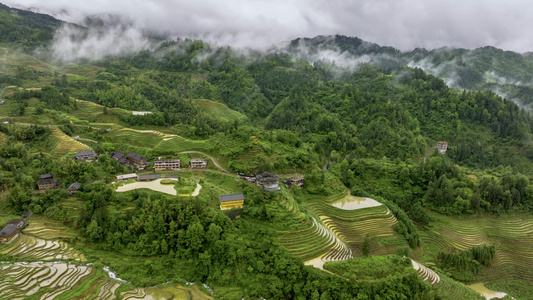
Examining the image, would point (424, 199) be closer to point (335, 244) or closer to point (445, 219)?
point (445, 219)

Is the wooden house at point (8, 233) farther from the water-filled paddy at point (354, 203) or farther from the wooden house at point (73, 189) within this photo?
the water-filled paddy at point (354, 203)

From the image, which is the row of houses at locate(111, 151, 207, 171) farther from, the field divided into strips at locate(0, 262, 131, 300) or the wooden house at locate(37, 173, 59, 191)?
the field divided into strips at locate(0, 262, 131, 300)

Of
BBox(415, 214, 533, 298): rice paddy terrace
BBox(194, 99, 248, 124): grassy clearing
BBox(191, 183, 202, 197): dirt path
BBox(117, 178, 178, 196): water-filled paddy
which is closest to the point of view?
BBox(191, 183, 202, 197): dirt path

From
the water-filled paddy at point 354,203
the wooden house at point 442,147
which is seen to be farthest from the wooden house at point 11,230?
the wooden house at point 442,147

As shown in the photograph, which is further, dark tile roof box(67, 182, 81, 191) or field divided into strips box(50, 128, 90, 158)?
field divided into strips box(50, 128, 90, 158)

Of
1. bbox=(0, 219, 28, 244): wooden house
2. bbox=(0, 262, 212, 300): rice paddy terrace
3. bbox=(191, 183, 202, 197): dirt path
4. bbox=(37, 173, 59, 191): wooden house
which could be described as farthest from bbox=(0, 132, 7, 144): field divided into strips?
bbox=(191, 183, 202, 197): dirt path

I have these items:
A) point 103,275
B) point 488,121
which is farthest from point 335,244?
point 488,121

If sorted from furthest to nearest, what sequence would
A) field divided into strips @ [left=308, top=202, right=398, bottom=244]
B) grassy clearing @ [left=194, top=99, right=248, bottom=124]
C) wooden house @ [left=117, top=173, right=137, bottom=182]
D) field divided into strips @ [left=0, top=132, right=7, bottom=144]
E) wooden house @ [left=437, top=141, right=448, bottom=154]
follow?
grassy clearing @ [left=194, top=99, right=248, bottom=124], wooden house @ [left=437, top=141, right=448, bottom=154], field divided into strips @ [left=0, top=132, right=7, bottom=144], wooden house @ [left=117, top=173, right=137, bottom=182], field divided into strips @ [left=308, top=202, right=398, bottom=244]

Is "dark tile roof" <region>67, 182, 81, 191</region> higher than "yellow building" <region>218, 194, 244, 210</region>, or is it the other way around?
"dark tile roof" <region>67, 182, 81, 191</region>
